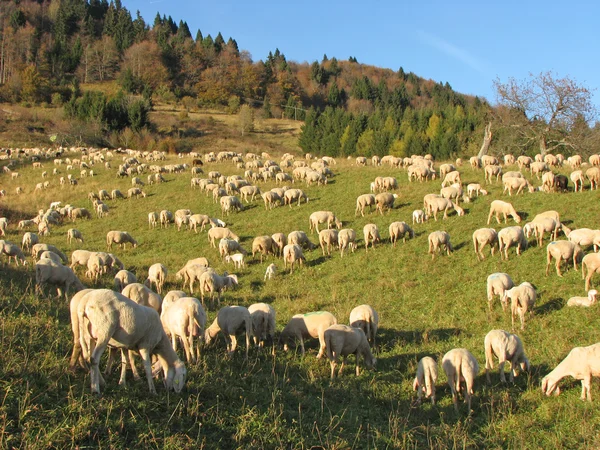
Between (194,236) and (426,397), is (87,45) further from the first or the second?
(426,397)

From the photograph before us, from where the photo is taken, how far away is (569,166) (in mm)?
35125

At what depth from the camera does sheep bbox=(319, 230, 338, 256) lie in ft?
78.5

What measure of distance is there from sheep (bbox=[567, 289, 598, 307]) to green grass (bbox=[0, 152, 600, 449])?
0.34 meters

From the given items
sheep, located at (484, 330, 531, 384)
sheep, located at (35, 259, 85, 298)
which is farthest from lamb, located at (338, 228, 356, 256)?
sheep, located at (484, 330, 531, 384)

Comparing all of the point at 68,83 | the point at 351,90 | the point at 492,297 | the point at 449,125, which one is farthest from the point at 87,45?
the point at 492,297

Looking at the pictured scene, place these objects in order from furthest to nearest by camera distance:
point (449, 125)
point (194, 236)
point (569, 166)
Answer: point (449, 125)
point (569, 166)
point (194, 236)

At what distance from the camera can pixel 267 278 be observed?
69.2 feet

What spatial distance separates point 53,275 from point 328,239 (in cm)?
1264

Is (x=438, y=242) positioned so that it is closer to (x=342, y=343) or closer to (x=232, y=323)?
(x=342, y=343)

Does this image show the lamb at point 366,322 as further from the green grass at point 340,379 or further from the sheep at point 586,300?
the sheep at point 586,300

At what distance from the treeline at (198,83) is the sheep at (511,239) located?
2002 inches

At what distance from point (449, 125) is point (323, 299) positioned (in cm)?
6875

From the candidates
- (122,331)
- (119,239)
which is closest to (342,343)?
(122,331)

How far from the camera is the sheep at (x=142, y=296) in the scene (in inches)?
511
